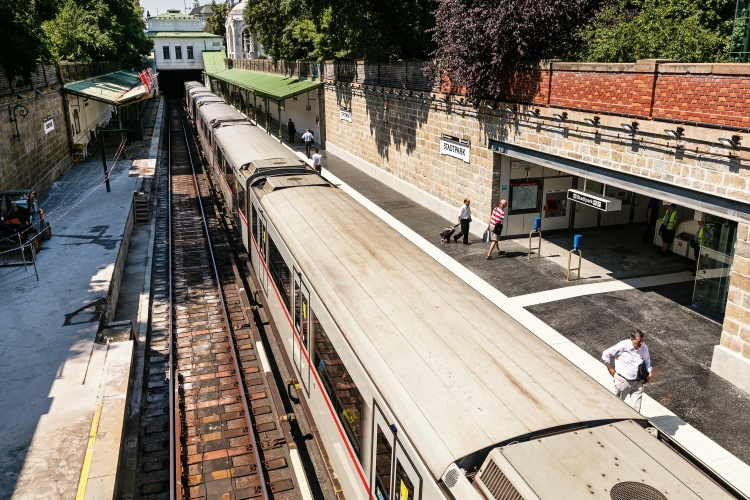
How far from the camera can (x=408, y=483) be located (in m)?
5.08

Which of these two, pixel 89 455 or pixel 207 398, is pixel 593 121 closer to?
pixel 207 398

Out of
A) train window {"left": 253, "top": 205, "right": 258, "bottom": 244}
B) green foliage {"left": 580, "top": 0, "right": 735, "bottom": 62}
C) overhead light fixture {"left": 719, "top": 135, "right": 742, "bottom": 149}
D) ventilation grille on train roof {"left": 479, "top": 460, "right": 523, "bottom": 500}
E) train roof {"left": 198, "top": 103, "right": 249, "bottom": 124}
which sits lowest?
train window {"left": 253, "top": 205, "right": 258, "bottom": 244}

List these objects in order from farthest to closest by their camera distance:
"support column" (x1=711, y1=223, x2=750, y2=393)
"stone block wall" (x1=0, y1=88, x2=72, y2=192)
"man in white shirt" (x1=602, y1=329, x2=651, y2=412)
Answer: "stone block wall" (x1=0, y1=88, x2=72, y2=192) < "support column" (x1=711, y1=223, x2=750, y2=393) < "man in white shirt" (x1=602, y1=329, x2=651, y2=412)

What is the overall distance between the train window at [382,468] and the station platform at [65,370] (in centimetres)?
390

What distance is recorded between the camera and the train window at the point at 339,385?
20.9 ft

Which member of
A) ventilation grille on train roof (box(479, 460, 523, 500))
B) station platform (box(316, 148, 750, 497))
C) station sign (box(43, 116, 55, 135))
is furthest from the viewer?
station sign (box(43, 116, 55, 135))

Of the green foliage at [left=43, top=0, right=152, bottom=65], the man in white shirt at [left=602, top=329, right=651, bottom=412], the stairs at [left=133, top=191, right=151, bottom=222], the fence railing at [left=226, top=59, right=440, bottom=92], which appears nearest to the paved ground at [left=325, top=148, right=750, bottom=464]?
the man in white shirt at [left=602, top=329, right=651, bottom=412]

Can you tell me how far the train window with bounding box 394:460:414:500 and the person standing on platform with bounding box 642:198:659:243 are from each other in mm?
14536

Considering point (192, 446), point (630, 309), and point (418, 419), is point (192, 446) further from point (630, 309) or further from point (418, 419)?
point (630, 309)

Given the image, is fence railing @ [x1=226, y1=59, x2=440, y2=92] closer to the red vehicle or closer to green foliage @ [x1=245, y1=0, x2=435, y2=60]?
green foliage @ [x1=245, y1=0, x2=435, y2=60]

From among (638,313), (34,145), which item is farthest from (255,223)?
(34,145)

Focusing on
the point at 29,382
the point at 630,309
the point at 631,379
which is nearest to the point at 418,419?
the point at 631,379

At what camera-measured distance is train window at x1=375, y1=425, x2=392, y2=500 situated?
5.53 metres

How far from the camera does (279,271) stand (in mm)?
10273
